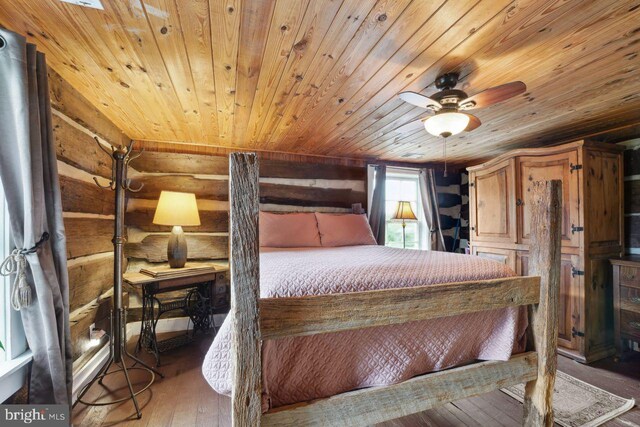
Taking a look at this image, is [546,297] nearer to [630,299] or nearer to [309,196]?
[630,299]

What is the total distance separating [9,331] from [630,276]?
13.5 feet

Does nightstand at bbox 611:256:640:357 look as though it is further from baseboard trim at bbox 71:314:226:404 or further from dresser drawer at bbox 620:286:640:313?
baseboard trim at bbox 71:314:226:404

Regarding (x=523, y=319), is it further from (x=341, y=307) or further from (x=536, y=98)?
(x=536, y=98)

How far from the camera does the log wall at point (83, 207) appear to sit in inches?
69.5

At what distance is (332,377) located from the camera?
3.50 feet

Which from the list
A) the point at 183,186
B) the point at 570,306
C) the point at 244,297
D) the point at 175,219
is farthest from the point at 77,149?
the point at 570,306

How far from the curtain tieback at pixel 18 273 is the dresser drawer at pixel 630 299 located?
4015 mm

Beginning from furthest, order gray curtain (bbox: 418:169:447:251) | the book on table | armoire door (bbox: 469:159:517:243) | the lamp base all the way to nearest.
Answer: gray curtain (bbox: 418:169:447:251)
armoire door (bbox: 469:159:517:243)
the lamp base
the book on table

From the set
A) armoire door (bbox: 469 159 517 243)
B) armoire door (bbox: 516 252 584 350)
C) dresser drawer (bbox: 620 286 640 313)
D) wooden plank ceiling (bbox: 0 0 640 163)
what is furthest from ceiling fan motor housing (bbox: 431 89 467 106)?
dresser drawer (bbox: 620 286 640 313)

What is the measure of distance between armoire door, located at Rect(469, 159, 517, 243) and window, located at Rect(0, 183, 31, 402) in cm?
384

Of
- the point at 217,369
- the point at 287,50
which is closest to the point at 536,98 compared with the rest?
the point at 287,50

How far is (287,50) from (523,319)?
1813 millimetres

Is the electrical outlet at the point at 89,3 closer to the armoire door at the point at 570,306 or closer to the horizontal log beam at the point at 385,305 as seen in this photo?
the horizontal log beam at the point at 385,305

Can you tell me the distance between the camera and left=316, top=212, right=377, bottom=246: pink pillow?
3025 mm
